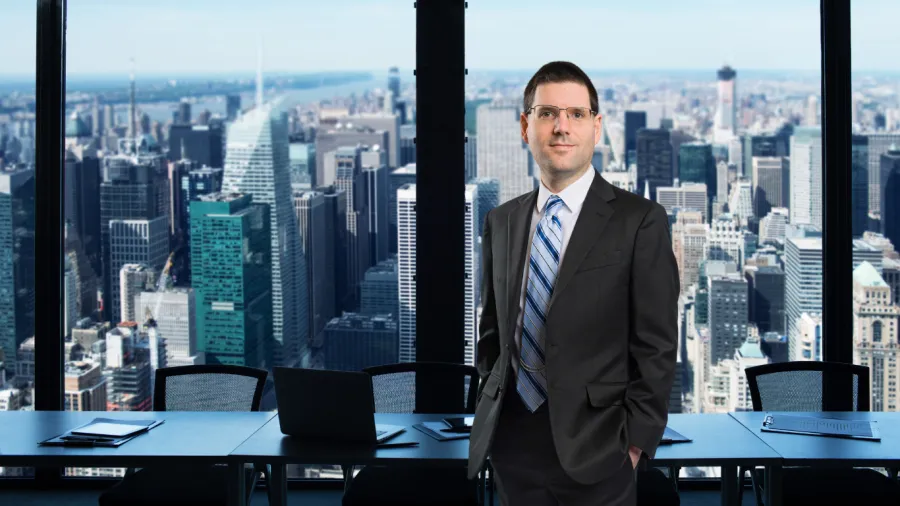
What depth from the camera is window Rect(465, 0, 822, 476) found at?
4.94 m

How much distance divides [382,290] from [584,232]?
3.02 metres

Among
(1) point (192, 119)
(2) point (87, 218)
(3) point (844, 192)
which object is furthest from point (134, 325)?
(3) point (844, 192)

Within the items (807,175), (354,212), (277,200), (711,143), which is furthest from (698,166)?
(277,200)

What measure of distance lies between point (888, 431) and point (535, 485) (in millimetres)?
1986

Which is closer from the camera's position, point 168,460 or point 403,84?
point 168,460

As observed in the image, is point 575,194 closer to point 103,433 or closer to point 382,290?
point 103,433

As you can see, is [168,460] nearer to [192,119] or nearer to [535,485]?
[535,485]

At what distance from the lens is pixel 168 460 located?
3227 millimetres

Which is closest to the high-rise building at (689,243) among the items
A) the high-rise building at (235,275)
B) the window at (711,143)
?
the window at (711,143)

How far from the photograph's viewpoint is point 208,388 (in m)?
4.21

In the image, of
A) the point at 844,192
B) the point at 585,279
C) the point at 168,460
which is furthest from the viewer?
the point at 844,192

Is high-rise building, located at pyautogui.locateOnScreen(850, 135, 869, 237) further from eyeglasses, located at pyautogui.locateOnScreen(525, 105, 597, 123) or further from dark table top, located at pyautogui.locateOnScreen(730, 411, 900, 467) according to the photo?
eyeglasses, located at pyautogui.locateOnScreen(525, 105, 597, 123)

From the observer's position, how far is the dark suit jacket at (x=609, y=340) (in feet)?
6.93

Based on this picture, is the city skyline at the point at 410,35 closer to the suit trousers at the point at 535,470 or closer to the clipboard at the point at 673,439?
the clipboard at the point at 673,439
